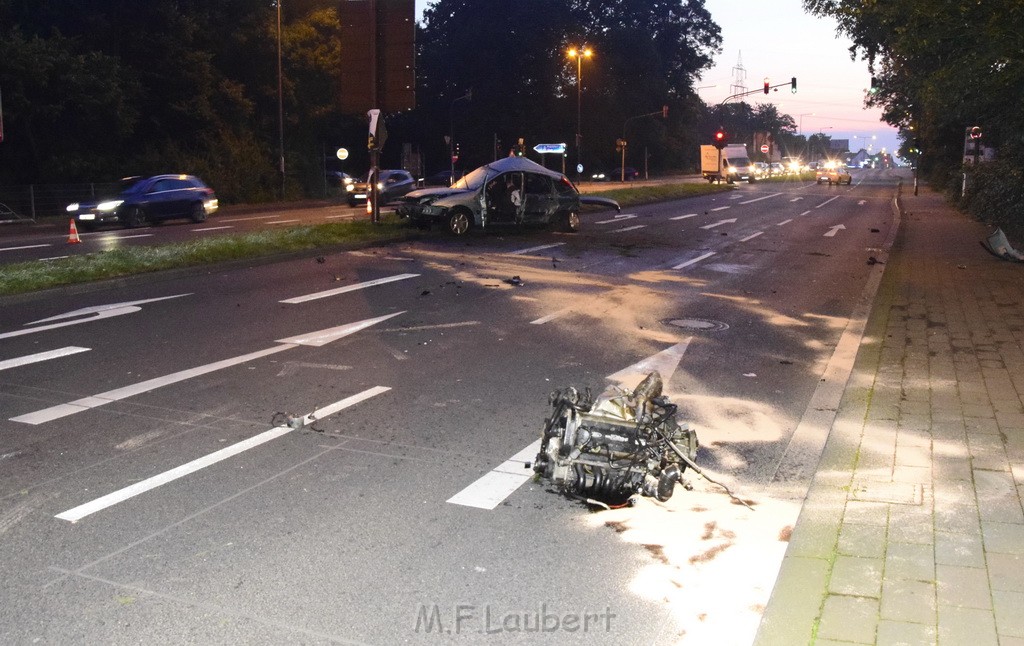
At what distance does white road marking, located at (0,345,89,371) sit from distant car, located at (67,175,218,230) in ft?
62.3

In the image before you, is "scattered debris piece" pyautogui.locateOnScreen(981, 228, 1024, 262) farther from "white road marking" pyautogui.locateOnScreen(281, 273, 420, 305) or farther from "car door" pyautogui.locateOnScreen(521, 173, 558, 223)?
"white road marking" pyautogui.locateOnScreen(281, 273, 420, 305)

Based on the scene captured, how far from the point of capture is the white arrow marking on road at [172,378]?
22.6 feet

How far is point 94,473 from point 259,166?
133ft

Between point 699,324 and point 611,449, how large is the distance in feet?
21.3

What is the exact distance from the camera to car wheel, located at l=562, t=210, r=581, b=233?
974 inches

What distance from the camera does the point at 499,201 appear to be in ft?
76.1

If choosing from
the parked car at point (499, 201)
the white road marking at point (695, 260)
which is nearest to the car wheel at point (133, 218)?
the parked car at point (499, 201)

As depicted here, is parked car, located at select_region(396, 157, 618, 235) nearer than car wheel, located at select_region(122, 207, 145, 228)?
Yes

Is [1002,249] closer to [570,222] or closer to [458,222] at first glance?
[570,222]

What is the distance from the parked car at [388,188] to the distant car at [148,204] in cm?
874

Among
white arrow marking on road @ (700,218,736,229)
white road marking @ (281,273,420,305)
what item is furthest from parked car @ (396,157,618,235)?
white road marking @ (281,273,420,305)

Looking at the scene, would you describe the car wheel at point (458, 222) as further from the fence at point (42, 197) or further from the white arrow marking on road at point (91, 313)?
the fence at point (42, 197)

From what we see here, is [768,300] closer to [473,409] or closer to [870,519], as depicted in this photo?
[473,409]
